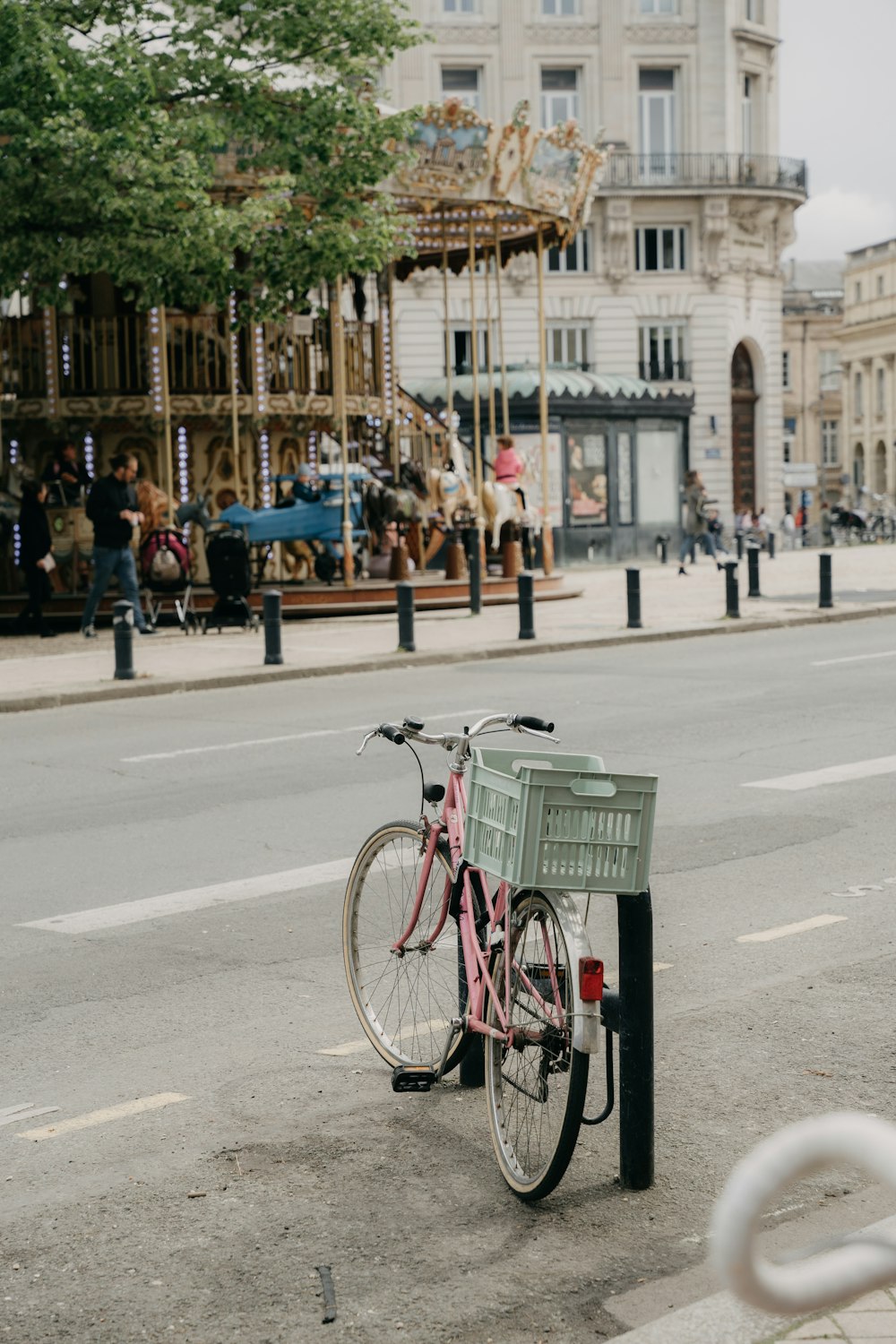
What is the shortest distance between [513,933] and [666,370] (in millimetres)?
52496

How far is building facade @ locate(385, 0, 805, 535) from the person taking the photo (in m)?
54.3

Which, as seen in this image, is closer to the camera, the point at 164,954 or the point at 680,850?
the point at 164,954

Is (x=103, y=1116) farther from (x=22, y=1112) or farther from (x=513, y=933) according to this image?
(x=513, y=933)

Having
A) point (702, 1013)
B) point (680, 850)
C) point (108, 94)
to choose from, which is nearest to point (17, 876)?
point (680, 850)

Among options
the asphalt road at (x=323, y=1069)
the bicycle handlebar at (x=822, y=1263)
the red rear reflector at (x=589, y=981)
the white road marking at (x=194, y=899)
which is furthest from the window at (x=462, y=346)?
the bicycle handlebar at (x=822, y=1263)

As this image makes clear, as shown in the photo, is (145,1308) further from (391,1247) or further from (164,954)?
(164,954)

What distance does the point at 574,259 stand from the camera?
55375mm

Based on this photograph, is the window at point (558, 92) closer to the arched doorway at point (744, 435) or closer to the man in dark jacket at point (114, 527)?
the arched doorway at point (744, 435)

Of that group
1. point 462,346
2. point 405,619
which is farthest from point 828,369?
point 405,619

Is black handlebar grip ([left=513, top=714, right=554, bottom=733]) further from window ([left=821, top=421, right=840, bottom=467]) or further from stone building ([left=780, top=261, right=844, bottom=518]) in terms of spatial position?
window ([left=821, top=421, right=840, bottom=467])

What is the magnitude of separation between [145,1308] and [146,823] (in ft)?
19.6

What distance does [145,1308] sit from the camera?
389cm

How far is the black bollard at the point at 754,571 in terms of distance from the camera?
83.9ft

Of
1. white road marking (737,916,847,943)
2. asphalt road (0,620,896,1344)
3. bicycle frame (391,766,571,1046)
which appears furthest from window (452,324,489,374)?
bicycle frame (391,766,571,1046)
